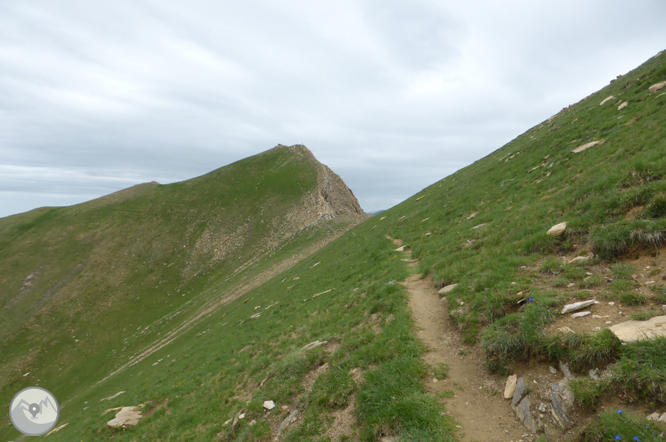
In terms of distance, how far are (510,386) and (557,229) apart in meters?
8.44

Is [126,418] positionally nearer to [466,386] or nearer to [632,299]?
[466,386]

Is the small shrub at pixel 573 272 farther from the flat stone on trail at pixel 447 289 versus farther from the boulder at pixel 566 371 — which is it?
the boulder at pixel 566 371

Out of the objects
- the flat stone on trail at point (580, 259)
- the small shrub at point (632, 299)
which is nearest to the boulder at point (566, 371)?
the small shrub at point (632, 299)

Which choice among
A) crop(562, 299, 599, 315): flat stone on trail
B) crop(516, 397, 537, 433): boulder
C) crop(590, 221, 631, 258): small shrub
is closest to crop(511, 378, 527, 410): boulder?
crop(516, 397, 537, 433): boulder

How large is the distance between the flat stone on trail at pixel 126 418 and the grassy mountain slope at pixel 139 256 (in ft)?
83.0

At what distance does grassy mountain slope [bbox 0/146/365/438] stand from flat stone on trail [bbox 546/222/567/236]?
3825 cm

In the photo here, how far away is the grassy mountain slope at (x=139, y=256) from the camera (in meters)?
44.1

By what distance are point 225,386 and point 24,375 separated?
5021cm

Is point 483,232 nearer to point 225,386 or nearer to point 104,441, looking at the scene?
point 225,386

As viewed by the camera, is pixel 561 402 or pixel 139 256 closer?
pixel 561 402

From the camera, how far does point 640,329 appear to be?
606 cm

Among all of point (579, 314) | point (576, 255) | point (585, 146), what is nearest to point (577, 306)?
point (579, 314)

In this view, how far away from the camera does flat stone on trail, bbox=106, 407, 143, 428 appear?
646 inches

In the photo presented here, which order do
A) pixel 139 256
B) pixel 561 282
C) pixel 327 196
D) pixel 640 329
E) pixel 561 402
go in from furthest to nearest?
pixel 327 196
pixel 139 256
pixel 561 282
pixel 640 329
pixel 561 402
